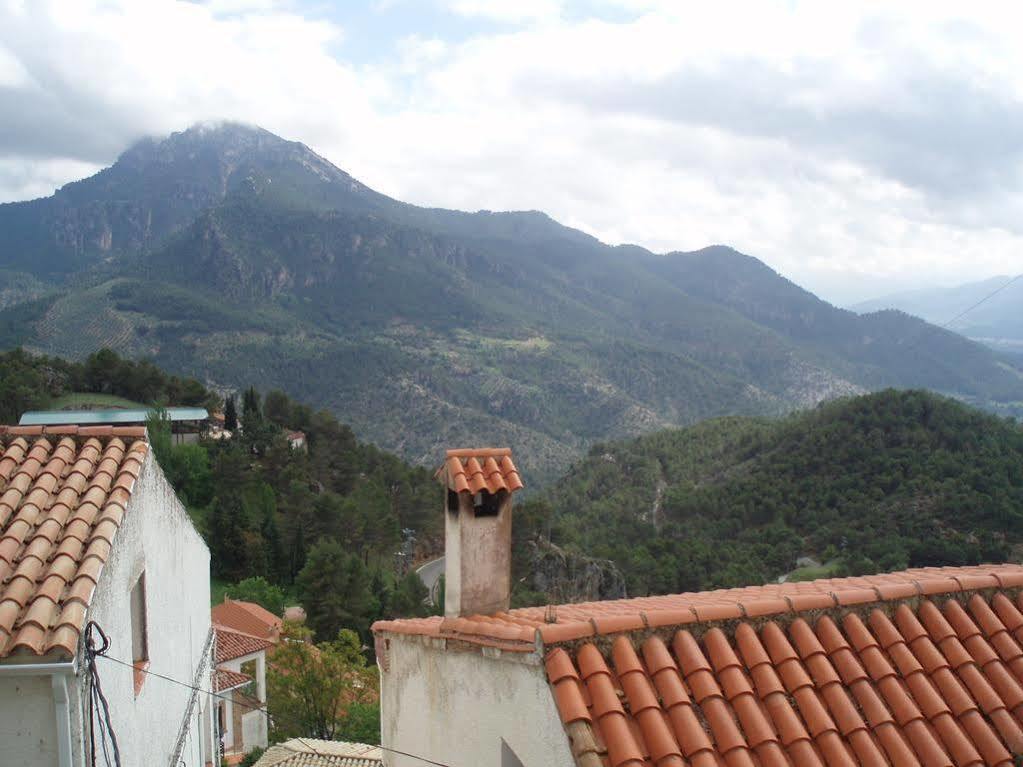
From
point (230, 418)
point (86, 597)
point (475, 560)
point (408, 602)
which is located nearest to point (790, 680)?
point (475, 560)

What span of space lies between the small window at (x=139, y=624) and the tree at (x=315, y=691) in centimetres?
1552

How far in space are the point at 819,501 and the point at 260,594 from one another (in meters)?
34.6

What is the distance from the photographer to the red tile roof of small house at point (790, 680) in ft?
15.1

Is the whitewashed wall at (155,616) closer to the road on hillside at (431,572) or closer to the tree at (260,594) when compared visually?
the tree at (260,594)

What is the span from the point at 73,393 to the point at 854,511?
5499cm

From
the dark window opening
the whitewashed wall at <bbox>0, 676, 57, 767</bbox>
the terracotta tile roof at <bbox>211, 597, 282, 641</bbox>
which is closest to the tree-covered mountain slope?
the terracotta tile roof at <bbox>211, 597, 282, 641</bbox>

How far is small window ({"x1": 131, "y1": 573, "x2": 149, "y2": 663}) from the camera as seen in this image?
7184 millimetres

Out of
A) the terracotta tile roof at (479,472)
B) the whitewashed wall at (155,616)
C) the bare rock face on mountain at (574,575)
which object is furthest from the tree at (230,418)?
the terracotta tile roof at (479,472)

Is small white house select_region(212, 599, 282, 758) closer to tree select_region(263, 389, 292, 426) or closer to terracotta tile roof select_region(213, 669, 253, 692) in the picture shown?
terracotta tile roof select_region(213, 669, 253, 692)

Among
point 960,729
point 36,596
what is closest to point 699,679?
point 960,729

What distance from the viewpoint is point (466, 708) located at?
5.92 meters

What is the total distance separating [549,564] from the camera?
138ft

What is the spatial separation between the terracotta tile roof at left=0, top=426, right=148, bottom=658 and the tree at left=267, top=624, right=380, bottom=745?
55.5 ft

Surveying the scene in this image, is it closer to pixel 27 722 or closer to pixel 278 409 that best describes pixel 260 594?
pixel 278 409
